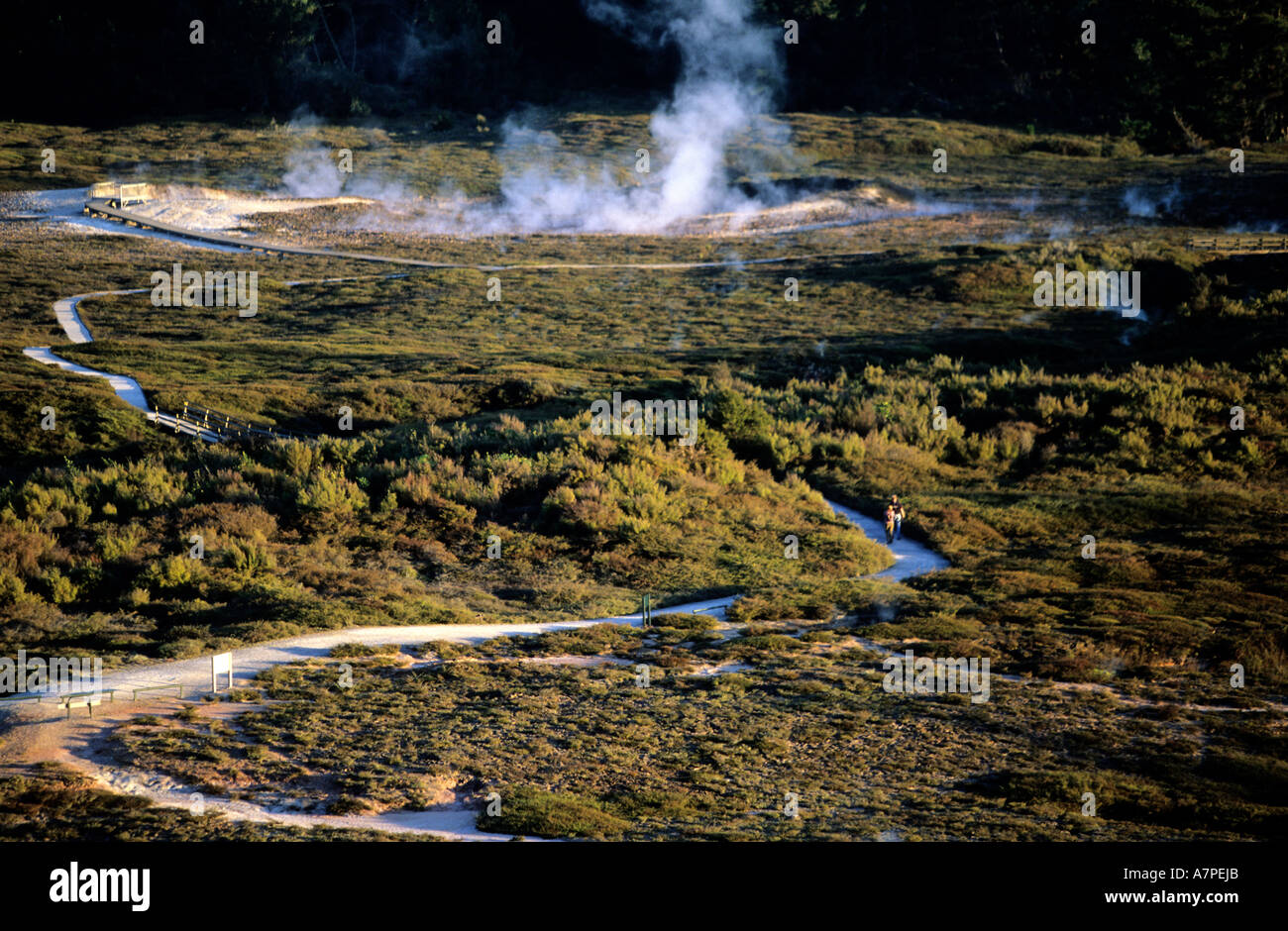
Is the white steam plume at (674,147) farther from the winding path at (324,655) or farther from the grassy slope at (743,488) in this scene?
the winding path at (324,655)

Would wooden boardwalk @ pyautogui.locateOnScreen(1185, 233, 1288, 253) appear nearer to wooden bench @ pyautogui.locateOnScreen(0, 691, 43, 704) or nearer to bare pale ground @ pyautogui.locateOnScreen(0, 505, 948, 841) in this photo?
bare pale ground @ pyautogui.locateOnScreen(0, 505, 948, 841)

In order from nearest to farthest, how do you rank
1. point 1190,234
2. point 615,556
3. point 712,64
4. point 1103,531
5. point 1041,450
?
point 615,556
point 1103,531
point 1041,450
point 1190,234
point 712,64

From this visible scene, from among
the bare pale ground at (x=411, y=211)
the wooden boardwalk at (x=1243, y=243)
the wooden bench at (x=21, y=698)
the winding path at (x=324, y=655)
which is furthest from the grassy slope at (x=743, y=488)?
the bare pale ground at (x=411, y=211)

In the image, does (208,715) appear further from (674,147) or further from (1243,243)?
(674,147)

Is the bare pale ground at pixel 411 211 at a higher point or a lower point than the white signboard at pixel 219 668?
higher

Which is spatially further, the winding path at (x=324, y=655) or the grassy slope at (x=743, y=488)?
the grassy slope at (x=743, y=488)

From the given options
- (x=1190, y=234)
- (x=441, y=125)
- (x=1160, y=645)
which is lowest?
(x=1160, y=645)

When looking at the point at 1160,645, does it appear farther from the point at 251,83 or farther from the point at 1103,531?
the point at 251,83

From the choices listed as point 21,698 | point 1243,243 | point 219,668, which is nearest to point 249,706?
point 219,668
